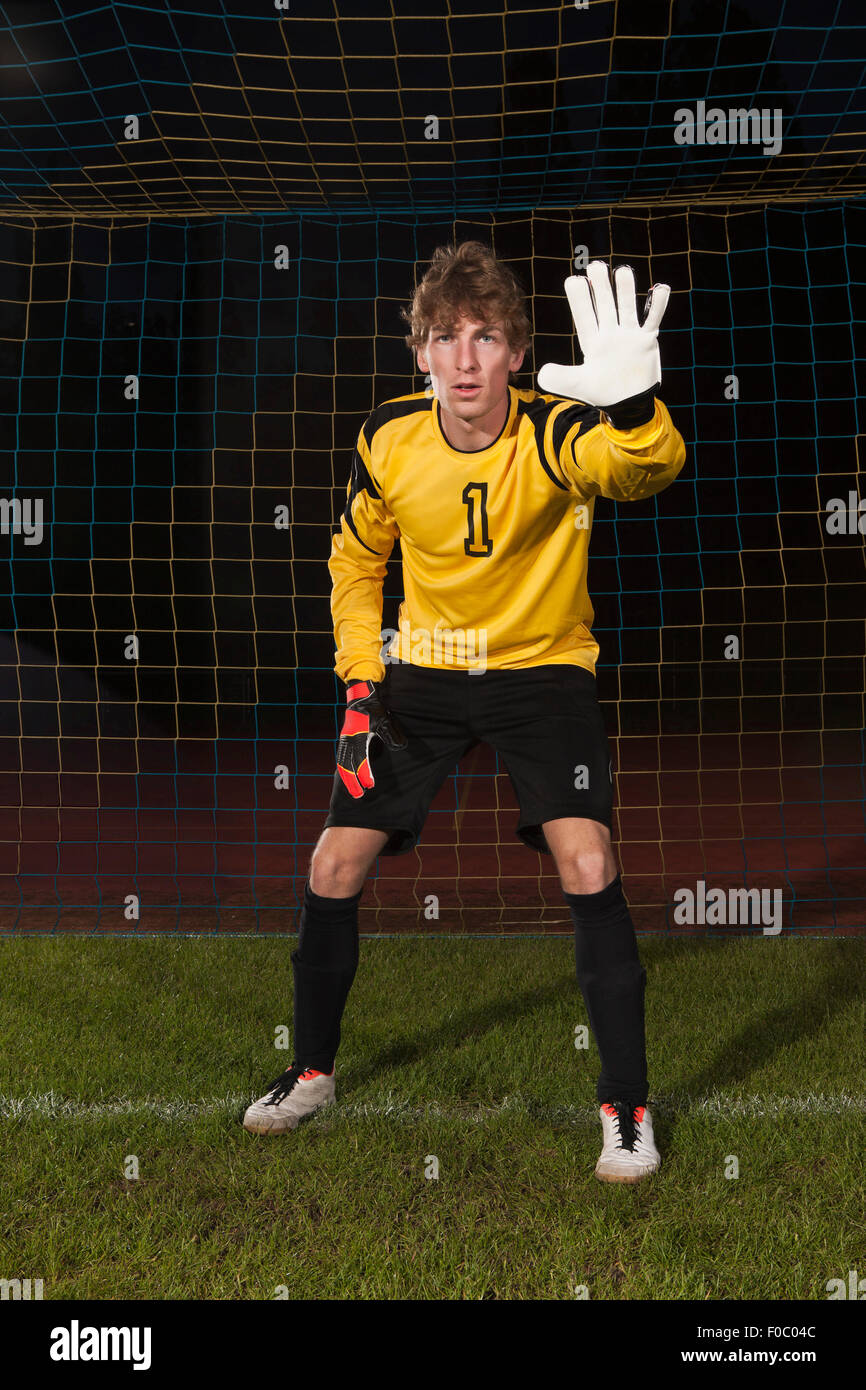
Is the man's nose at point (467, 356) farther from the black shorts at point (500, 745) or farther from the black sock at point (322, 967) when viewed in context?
the black sock at point (322, 967)

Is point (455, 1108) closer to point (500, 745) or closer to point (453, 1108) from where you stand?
point (453, 1108)

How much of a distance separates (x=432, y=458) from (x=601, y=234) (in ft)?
51.2

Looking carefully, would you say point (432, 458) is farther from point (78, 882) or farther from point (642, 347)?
point (78, 882)

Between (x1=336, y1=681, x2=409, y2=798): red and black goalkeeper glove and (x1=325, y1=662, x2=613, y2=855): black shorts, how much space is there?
28 millimetres

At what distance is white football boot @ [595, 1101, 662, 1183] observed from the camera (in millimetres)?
2645

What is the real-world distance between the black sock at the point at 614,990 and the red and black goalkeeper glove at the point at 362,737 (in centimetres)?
59

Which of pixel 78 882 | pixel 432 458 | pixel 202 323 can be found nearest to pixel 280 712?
pixel 202 323

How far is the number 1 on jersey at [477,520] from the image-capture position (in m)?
2.84

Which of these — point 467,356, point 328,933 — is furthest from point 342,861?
point 467,356

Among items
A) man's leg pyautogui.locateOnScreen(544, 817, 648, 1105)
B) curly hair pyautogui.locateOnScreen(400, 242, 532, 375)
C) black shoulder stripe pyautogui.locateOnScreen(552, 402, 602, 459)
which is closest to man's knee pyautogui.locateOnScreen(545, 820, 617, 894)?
man's leg pyautogui.locateOnScreen(544, 817, 648, 1105)

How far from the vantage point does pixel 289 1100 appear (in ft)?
9.78

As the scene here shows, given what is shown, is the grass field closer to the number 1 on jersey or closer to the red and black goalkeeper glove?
the red and black goalkeeper glove

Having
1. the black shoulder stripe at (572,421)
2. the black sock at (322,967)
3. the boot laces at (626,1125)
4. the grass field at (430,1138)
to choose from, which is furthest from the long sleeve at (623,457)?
the grass field at (430,1138)

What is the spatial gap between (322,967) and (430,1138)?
51 centimetres
